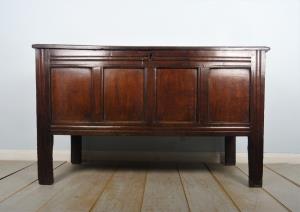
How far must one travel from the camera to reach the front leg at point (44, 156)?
5.43 ft

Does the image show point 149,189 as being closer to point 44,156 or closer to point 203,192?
point 203,192

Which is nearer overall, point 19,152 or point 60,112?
point 60,112

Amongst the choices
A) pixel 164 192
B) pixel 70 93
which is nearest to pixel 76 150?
pixel 70 93

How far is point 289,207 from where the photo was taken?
4.37ft

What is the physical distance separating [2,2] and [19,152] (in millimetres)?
1098

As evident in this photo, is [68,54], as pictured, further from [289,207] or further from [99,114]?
[289,207]

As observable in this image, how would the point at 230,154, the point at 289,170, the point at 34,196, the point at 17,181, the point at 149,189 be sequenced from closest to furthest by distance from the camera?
1. the point at 34,196
2. the point at 149,189
3. the point at 17,181
4. the point at 289,170
5. the point at 230,154

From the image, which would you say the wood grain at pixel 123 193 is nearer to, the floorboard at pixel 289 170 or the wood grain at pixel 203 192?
the wood grain at pixel 203 192

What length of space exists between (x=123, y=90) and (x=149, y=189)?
1.71 feet

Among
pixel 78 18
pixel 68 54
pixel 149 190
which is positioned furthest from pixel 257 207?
pixel 78 18

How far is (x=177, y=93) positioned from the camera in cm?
166

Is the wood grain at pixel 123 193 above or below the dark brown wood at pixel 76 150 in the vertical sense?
below

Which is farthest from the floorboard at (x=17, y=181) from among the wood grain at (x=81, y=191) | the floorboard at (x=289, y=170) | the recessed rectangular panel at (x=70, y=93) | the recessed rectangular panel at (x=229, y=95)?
the floorboard at (x=289, y=170)

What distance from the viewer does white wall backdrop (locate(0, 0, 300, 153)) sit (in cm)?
225
